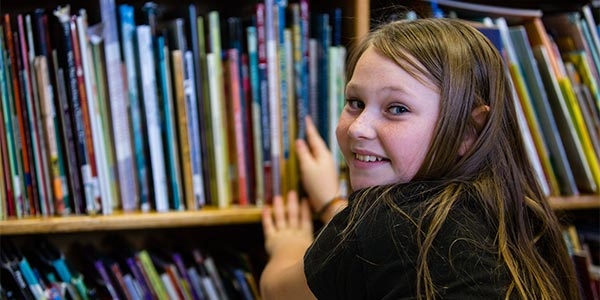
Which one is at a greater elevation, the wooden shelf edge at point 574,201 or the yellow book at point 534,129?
the yellow book at point 534,129

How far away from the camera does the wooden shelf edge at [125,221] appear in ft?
2.63

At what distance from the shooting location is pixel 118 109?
84cm

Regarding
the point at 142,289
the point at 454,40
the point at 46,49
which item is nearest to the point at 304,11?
the point at 454,40

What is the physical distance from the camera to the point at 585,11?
1.02 meters

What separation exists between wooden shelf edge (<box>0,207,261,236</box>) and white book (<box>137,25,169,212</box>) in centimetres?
3

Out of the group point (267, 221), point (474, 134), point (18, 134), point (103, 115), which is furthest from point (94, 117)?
point (474, 134)

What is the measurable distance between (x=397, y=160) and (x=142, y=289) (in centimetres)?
51

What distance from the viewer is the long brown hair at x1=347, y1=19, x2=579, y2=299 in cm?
65

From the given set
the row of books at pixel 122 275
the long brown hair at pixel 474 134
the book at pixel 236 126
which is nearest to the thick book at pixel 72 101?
the row of books at pixel 122 275

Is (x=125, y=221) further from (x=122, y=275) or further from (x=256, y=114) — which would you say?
(x=256, y=114)

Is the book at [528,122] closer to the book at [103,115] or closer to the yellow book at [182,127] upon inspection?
the yellow book at [182,127]

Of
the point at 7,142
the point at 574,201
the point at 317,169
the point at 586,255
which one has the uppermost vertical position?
the point at 7,142

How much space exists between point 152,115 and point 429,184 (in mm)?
456

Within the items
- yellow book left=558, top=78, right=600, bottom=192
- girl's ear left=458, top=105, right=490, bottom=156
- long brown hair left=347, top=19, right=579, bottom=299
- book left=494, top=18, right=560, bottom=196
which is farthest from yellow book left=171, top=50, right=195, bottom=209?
yellow book left=558, top=78, right=600, bottom=192
